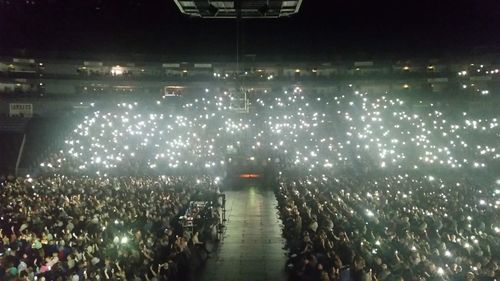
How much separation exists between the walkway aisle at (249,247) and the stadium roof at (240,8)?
26.5ft

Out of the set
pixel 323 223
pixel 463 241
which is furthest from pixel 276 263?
pixel 463 241

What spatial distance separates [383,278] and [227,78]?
39047 millimetres

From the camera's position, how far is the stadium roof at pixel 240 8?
7.38 m

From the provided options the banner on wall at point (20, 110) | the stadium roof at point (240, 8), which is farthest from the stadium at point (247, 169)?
the banner on wall at point (20, 110)

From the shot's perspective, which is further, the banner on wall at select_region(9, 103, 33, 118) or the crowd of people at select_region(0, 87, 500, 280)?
the banner on wall at select_region(9, 103, 33, 118)

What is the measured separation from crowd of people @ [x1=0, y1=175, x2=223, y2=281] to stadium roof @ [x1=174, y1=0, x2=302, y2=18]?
6.32m

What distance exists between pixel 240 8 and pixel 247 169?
26286 mm

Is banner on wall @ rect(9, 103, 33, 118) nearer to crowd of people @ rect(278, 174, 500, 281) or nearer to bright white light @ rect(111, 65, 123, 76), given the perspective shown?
bright white light @ rect(111, 65, 123, 76)

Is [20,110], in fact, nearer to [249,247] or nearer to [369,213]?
[249,247]

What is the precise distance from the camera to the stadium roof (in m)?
7.38

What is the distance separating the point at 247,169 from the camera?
110 ft

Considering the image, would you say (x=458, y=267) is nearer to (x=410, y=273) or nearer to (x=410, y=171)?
(x=410, y=273)

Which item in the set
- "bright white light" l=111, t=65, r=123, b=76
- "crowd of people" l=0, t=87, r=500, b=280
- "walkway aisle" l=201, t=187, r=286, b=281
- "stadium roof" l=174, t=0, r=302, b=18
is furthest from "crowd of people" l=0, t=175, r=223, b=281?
"bright white light" l=111, t=65, r=123, b=76

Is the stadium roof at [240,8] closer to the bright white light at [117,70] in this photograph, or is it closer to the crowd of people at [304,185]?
the crowd of people at [304,185]
